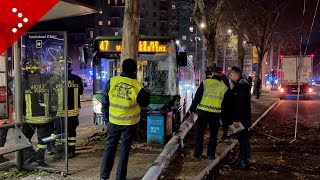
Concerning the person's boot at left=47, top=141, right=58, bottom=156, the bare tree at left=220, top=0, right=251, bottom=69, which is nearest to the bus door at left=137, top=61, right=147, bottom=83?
the person's boot at left=47, top=141, right=58, bottom=156

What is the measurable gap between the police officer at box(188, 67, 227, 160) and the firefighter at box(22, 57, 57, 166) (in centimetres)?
298

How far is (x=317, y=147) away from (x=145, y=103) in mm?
6431

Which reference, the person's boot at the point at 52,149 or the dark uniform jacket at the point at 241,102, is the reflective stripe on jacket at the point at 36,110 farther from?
the dark uniform jacket at the point at 241,102

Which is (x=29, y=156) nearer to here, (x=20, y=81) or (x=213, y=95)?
(x=20, y=81)

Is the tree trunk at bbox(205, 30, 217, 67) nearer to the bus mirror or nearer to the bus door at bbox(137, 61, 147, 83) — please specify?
the bus door at bbox(137, 61, 147, 83)

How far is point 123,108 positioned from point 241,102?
3.01 metres

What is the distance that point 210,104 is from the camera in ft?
27.0

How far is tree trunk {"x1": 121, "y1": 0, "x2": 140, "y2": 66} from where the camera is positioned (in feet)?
32.2

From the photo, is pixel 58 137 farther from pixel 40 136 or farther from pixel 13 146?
pixel 13 146

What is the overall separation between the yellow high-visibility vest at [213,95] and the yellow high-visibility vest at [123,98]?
2447 mm

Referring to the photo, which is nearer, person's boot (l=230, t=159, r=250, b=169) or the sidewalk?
the sidewalk

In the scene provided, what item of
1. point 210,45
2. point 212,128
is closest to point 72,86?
point 212,128

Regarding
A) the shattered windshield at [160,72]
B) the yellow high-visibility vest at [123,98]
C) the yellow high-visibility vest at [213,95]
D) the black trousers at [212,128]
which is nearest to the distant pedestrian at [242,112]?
the yellow high-visibility vest at [213,95]

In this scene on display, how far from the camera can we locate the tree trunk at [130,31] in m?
9.82
